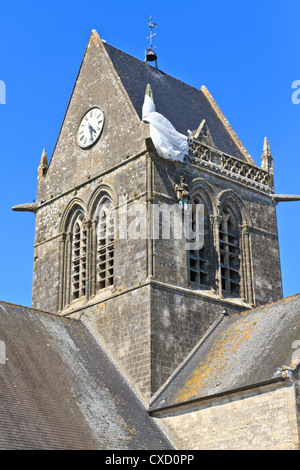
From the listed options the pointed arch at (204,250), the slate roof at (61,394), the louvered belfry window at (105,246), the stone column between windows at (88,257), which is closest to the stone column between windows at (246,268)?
the pointed arch at (204,250)

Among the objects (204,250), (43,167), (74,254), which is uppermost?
(43,167)

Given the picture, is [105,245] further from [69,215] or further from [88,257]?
[69,215]

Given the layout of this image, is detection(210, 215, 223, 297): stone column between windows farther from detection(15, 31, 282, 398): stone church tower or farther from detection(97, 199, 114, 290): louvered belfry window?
detection(97, 199, 114, 290): louvered belfry window

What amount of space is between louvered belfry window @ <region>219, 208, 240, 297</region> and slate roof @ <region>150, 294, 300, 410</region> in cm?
167

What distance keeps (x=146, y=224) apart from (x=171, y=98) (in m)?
6.45

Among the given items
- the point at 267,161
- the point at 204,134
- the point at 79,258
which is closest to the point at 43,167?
the point at 79,258

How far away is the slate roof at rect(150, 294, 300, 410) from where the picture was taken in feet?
62.4

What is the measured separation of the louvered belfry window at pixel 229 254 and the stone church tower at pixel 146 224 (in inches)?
1.4

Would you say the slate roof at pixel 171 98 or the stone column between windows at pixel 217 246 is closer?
the stone column between windows at pixel 217 246

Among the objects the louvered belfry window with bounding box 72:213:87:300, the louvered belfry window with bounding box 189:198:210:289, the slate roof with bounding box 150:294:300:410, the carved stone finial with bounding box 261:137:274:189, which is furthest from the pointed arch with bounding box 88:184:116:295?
the carved stone finial with bounding box 261:137:274:189

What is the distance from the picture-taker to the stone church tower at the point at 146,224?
72.9ft

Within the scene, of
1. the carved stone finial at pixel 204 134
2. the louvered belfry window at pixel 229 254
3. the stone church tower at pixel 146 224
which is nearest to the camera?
the stone church tower at pixel 146 224

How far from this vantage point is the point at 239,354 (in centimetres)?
2058

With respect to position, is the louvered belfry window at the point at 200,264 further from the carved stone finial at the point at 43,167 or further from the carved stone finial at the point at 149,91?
the carved stone finial at the point at 43,167
